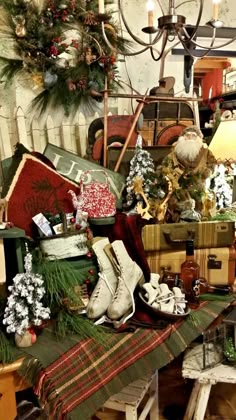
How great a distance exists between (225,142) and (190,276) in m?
0.75

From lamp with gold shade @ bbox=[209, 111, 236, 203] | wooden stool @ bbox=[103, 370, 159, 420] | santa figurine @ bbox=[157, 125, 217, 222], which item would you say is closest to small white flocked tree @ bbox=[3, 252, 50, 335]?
wooden stool @ bbox=[103, 370, 159, 420]

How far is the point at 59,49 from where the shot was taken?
1.75 meters

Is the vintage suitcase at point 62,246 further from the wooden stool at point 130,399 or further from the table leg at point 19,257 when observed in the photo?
the wooden stool at point 130,399

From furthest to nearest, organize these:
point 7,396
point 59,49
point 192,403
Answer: point 59,49, point 192,403, point 7,396

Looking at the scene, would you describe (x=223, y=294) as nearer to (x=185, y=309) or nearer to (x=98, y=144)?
(x=185, y=309)

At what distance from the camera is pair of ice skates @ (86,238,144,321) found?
3.92 feet

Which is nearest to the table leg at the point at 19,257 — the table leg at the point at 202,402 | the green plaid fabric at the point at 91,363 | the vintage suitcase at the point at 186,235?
the green plaid fabric at the point at 91,363

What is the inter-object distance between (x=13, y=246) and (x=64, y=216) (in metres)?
0.20

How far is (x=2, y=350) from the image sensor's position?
1.05 m

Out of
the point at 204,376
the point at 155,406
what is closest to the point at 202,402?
the point at 204,376

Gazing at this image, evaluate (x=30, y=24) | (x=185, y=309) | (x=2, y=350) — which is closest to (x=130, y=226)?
(x=185, y=309)

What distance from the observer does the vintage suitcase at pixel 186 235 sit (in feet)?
4.66

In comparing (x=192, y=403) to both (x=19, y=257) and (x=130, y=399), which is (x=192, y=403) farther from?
(x=19, y=257)

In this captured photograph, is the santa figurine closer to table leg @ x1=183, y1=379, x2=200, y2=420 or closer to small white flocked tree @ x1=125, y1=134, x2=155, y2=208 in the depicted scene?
small white flocked tree @ x1=125, y1=134, x2=155, y2=208
